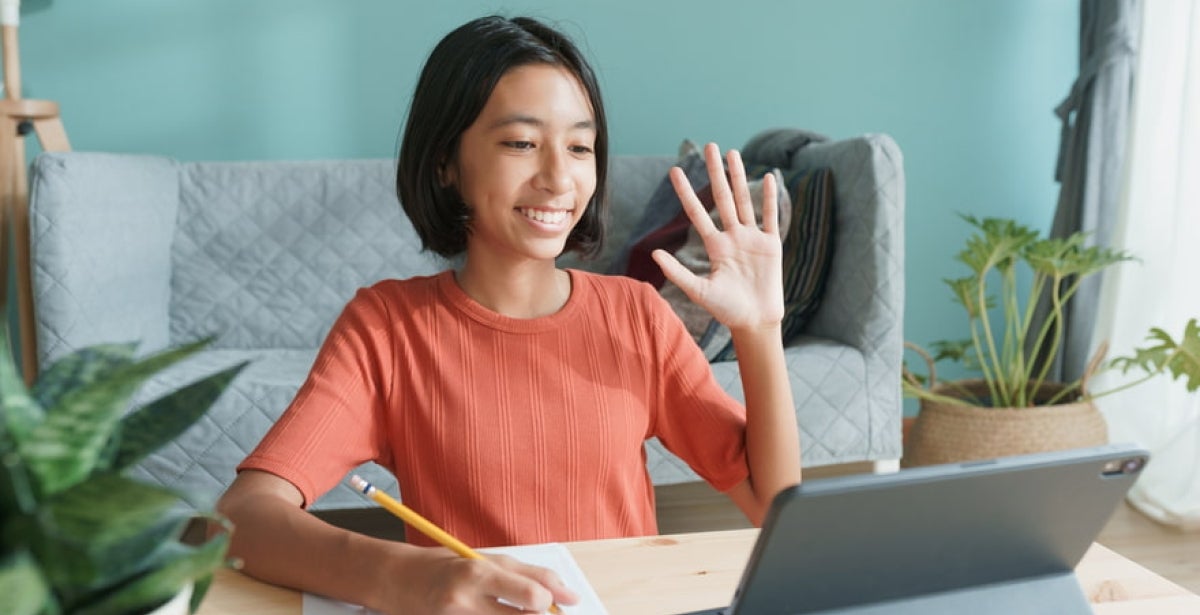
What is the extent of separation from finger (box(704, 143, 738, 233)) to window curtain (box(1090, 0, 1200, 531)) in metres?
1.79

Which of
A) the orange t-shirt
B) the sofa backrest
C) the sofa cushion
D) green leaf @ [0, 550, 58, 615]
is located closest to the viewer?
green leaf @ [0, 550, 58, 615]

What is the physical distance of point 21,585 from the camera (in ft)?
1.00

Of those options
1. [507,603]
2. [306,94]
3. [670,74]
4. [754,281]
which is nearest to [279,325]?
[306,94]

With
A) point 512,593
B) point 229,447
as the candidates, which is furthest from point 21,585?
point 229,447

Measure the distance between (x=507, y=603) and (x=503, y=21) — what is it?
61 cm

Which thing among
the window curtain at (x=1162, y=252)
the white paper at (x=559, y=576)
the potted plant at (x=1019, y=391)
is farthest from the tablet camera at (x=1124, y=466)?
the window curtain at (x=1162, y=252)

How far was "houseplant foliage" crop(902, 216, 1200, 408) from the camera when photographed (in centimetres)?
219

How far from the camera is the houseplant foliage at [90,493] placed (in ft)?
1.04

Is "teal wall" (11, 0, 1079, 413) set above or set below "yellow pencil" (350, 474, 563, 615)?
above

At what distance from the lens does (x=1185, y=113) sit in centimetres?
234

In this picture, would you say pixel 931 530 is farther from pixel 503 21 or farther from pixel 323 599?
pixel 503 21

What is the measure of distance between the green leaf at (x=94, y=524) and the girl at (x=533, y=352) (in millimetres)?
560

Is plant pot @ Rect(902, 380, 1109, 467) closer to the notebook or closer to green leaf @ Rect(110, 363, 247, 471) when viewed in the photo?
the notebook

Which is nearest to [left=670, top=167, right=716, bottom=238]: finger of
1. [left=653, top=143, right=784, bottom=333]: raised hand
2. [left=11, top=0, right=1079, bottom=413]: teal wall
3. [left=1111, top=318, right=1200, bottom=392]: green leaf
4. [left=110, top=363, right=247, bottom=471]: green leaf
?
[left=653, top=143, right=784, bottom=333]: raised hand
